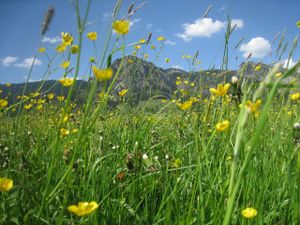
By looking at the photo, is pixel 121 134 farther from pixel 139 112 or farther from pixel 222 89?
pixel 222 89

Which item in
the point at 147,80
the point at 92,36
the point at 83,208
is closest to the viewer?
the point at 83,208

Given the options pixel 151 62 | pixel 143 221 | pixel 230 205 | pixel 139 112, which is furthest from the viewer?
pixel 151 62

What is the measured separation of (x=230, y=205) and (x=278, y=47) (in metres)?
1.84

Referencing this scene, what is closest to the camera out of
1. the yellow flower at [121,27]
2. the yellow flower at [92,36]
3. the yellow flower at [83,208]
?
the yellow flower at [83,208]

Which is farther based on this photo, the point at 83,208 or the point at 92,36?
the point at 92,36

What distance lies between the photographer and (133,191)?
1.49 m

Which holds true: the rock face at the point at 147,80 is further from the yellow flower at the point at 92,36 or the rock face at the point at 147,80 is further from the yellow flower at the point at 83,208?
the yellow flower at the point at 83,208

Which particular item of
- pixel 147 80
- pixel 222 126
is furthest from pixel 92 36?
pixel 147 80

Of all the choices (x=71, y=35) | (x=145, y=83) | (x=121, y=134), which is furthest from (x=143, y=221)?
(x=145, y=83)

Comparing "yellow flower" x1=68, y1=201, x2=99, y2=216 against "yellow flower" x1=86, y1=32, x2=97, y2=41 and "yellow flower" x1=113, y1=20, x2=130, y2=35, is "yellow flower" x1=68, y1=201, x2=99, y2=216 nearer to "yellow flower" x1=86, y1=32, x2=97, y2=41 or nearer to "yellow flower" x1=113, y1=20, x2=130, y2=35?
"yellow flower" x1=113, y1=20, x2=130, y2=35

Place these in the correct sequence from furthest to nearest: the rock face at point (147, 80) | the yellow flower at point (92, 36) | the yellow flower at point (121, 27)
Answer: the rock face at point (147, 80) < the yellow flower at point (92, 36) < the yellow flower at point (121, 27)

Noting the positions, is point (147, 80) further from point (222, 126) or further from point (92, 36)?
point (222, 126)

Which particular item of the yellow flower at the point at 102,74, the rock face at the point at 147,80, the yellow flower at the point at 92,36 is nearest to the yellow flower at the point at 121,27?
the yellow flower at the point at 102,74

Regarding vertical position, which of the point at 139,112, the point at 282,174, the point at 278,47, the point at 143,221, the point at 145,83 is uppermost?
the point at 278,47
